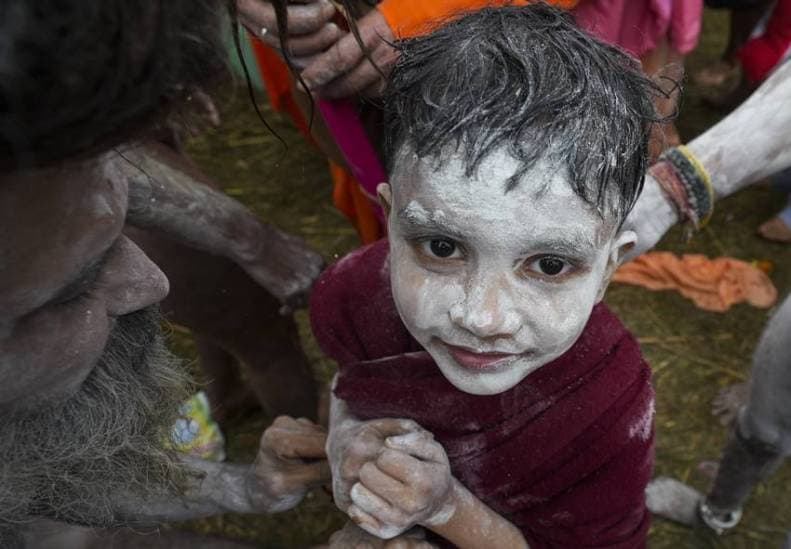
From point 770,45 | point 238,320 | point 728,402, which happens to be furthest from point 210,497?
point 770,45

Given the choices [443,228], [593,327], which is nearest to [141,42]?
[443,228]

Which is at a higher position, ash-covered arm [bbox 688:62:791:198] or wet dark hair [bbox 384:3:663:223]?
wet dark hair [bbox 384:3:663:223]

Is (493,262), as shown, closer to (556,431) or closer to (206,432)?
(556,431)

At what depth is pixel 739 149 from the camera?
166 centimetres

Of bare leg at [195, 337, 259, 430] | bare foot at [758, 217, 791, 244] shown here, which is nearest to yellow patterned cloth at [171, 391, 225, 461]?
bare leg at [195, 337, 259, 430]

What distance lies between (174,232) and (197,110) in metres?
0.85

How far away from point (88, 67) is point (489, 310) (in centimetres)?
56

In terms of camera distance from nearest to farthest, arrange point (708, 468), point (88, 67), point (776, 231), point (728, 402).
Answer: point (88, 67) → point (708, 468) → point (728, 402) → point (776, 231)

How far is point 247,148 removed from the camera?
12.3 ft

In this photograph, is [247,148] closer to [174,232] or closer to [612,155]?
[174,232]

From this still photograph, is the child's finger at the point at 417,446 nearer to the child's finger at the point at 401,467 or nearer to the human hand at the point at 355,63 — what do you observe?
the child's finger at the point at 401,467

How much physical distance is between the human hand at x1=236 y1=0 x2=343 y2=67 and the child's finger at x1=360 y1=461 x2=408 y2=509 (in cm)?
79

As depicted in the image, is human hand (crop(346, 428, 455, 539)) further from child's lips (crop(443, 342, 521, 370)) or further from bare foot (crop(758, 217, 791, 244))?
bare foot (crop(758, 217, 791, 244))

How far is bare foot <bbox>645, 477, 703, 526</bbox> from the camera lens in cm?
232
